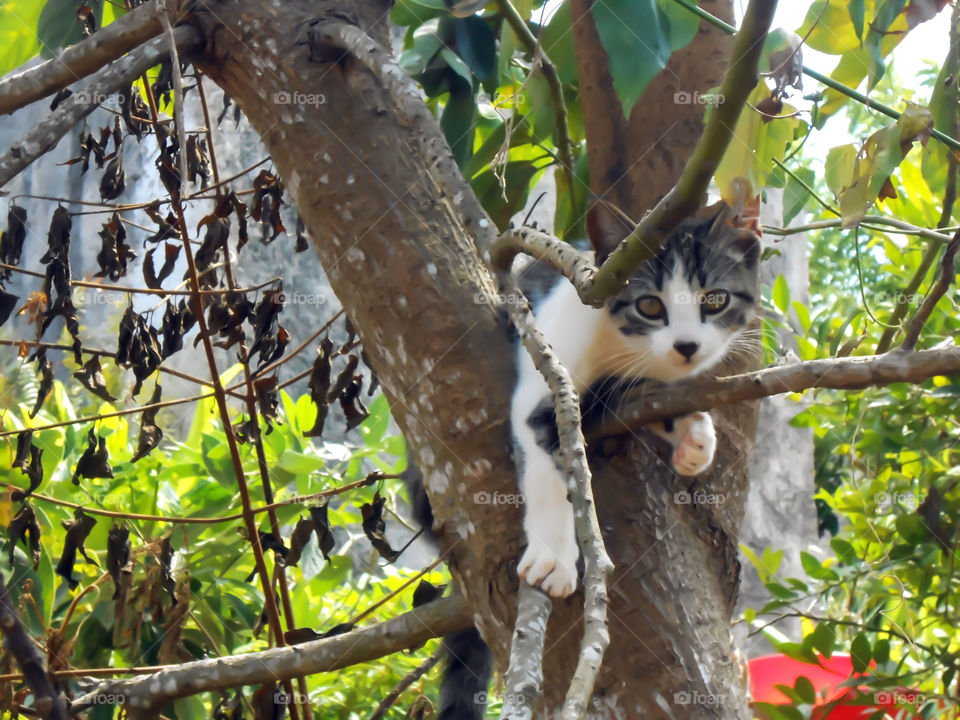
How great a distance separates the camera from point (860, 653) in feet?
4.87

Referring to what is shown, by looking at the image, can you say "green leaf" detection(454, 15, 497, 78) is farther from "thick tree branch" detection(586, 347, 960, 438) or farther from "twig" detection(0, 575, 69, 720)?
"twig" detection(0, 575, 69, 720)

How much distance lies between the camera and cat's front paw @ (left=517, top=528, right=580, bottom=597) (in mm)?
978

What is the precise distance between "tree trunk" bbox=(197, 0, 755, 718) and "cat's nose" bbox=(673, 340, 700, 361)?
0.24m

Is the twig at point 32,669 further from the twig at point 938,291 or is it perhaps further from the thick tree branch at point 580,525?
the twig at point 938,291

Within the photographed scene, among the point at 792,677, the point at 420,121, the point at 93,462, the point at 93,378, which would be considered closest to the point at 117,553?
the point at 93,462

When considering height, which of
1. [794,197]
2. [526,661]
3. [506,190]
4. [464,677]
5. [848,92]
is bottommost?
[526,661]

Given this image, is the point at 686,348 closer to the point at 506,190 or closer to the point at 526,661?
the point at 506,190

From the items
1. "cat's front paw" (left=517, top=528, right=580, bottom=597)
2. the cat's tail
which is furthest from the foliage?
"cat's front paw" (left=517, top=528, right=580, bottom=597)

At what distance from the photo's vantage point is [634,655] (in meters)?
0.95

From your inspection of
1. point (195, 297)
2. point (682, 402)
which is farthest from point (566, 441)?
point (195, 297)

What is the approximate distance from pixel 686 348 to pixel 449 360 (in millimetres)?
519

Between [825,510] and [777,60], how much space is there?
8.04ft

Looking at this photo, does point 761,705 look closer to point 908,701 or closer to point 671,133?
point 908,701

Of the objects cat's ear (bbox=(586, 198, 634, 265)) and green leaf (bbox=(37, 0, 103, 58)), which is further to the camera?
green leaf (bbox=(37, 0, 103, 58))
